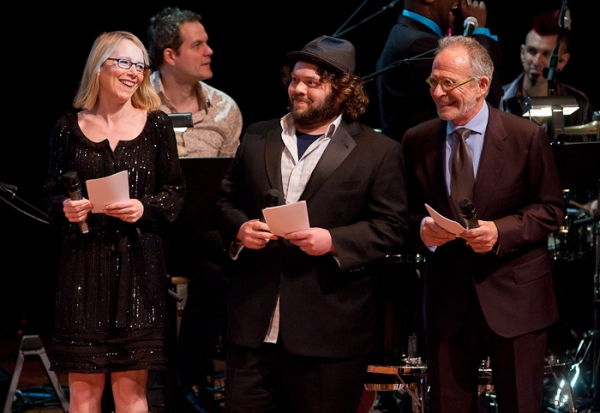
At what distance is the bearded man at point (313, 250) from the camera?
3.18m

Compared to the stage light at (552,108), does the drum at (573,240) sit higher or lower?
lower

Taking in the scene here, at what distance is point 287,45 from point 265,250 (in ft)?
11.5

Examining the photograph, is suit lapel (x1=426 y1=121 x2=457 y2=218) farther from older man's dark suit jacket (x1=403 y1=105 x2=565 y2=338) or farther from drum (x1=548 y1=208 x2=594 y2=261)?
drum (x1=548 y1=208 x2=594 y2=261)

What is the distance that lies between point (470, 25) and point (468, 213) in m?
1.42

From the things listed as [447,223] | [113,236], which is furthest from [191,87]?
[447,223]

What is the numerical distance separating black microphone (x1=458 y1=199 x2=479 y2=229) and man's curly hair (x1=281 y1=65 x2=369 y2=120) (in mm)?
722

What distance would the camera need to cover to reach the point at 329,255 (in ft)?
10.7

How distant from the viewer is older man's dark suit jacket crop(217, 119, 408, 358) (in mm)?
3184

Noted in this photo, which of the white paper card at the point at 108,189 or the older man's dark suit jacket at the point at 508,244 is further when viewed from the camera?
the white paper card at the point at 108,189

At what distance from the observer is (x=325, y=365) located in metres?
3.19

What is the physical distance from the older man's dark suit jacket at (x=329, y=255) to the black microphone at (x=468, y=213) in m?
0.36

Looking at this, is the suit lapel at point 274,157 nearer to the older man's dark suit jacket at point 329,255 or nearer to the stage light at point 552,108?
the older man's dark suit jacket at point 329,255

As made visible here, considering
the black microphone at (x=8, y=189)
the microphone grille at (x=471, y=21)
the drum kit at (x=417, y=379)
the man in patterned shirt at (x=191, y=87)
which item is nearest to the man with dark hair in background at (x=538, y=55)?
the microphone grille at (x=471, y=21)

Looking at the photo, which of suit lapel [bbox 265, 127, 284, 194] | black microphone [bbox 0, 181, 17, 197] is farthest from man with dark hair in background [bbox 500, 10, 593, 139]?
black microphone [bbox 0, 181, 17, 197]
